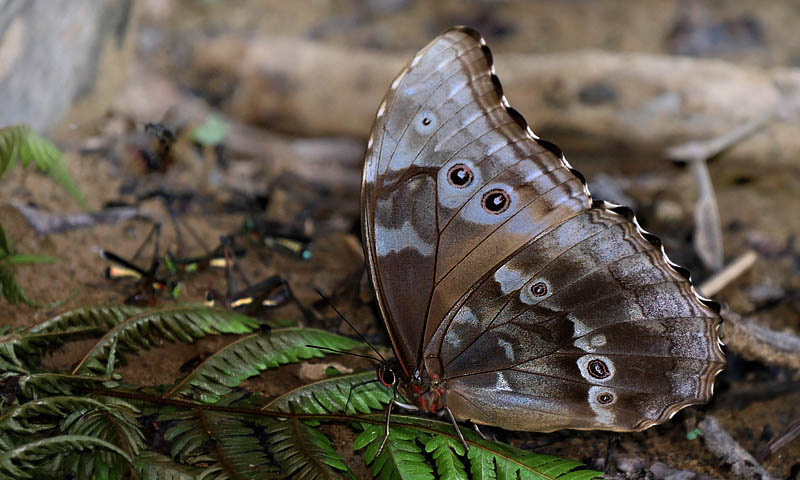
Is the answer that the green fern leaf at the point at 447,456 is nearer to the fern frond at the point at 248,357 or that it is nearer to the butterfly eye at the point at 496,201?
the fern frond at the point at 248,357

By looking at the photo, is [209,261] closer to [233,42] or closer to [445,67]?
[445,67]

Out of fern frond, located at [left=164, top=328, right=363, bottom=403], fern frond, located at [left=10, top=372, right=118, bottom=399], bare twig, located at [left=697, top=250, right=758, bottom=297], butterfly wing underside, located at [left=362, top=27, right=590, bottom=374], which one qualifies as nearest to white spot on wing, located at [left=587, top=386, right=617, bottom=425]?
butterfly wing underside, located at [left=362, top=27, right=590, bottom=374]

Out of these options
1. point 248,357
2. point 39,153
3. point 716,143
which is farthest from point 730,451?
point 39,153

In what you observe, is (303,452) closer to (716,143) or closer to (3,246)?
(3,246)

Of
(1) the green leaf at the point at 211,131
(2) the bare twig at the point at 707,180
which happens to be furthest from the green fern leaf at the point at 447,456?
(1) the green leaf at the point at 211,131

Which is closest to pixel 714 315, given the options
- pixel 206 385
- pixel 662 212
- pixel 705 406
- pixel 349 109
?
pixel 705 406
